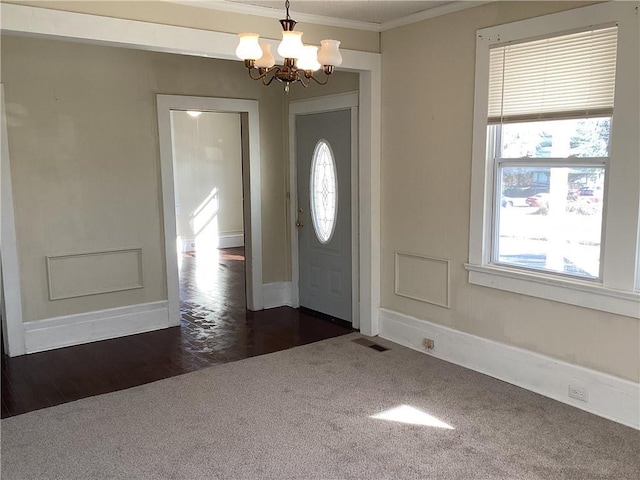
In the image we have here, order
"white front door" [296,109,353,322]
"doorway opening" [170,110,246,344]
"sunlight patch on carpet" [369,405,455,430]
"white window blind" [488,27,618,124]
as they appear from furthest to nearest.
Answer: "doorway opening" [170,110,246,344] → "white front door" [296,109,353,322] → "sunlight patch on carpet" [369,405,455,430] → "white window blind" [488,27,618,124]

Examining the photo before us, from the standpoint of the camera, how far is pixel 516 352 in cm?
375

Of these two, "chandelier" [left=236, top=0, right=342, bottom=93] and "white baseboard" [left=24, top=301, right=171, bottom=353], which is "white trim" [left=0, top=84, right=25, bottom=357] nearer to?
"white baseboard" [left=24, top=301, right=171, bottom=353]

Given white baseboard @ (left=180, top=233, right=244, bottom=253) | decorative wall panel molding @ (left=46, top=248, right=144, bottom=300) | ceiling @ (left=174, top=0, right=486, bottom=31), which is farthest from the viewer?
white baseboard @ (left=180, top=233, right=244, bottom=253)

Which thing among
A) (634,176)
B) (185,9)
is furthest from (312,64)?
(634,176)

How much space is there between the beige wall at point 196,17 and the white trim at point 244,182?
59.7 inches

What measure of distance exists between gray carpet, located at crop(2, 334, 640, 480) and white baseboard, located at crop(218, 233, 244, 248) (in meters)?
6.05

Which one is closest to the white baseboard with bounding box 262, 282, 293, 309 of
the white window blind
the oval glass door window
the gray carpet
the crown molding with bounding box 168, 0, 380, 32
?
the oval glass door window

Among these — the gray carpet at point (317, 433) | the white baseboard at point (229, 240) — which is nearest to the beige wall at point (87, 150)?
the gray carpet at point (317, 433)

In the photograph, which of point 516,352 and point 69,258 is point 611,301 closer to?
point 516,352

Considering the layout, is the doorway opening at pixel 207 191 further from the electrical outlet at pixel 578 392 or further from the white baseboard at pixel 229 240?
the electrical outlet at pixel 578 392

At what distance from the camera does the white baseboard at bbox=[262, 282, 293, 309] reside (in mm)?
5938

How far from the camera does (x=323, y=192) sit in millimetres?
5473

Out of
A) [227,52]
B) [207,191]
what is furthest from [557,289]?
[207,191]

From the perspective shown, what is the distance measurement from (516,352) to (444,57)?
2.20m
